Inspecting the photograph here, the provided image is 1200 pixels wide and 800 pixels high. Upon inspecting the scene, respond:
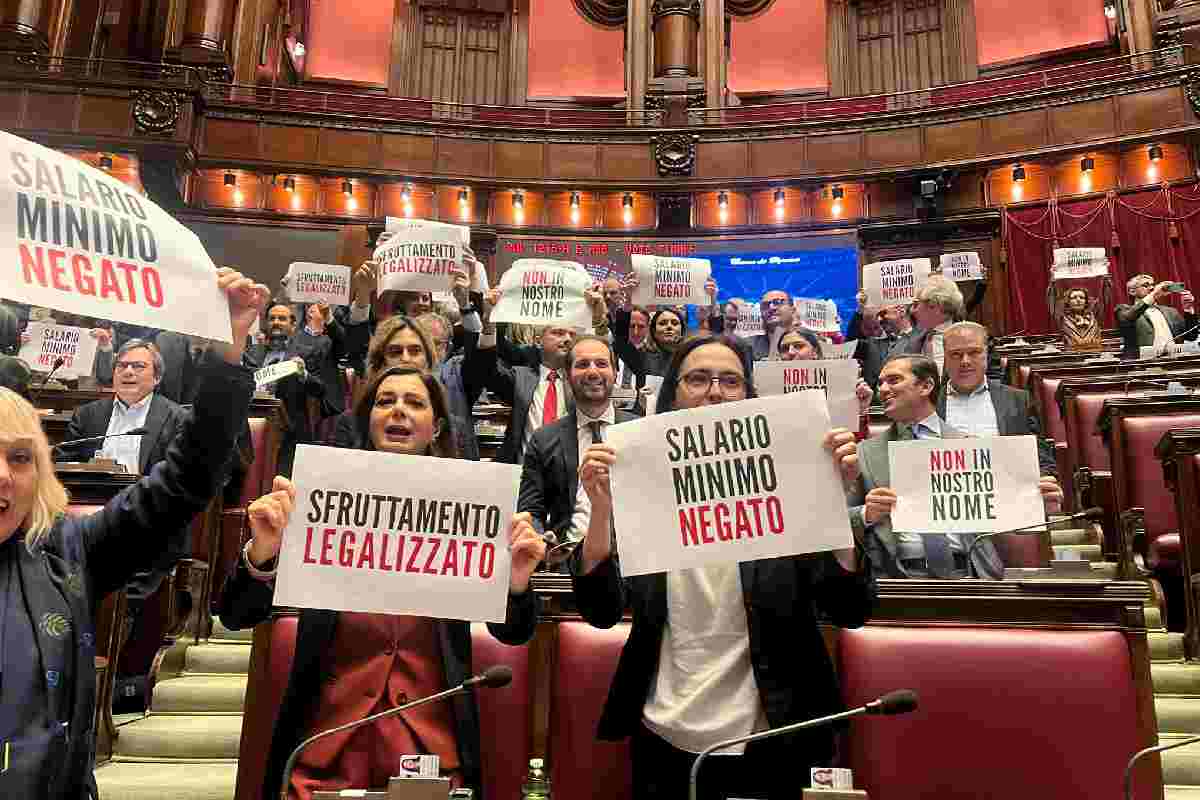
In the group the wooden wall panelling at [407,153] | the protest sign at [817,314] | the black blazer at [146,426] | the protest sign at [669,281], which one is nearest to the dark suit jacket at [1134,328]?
the protest sign at [817,314]

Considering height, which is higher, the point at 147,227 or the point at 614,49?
the point at 614,49

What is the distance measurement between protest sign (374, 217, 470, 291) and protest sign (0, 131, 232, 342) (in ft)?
7.29

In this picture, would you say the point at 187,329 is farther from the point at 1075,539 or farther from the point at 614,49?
the point at 614,49

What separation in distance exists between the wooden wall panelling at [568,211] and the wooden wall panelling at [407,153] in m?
1.46

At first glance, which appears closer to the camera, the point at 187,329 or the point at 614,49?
the point at 187,329

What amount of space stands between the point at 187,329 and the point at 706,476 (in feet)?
3.21

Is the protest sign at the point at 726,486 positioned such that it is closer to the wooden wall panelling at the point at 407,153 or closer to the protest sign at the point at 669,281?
the protest sign at the point at 669,281

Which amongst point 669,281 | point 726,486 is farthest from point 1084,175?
point 726,486

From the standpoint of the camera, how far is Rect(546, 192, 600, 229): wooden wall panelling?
12031 mm

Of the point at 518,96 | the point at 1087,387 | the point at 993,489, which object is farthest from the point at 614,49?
the point at 993,489

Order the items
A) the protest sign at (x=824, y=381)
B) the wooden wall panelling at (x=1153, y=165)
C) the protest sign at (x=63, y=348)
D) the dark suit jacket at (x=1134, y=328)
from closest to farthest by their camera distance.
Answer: the protest sign at (x=824, y=381)
the protest sign at (x=63, y=348)
the dark suit jacket at (x=1134, y=328)
the wooden wall panelling at (x=1153, y=165)

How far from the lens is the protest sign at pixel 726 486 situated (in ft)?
5.98

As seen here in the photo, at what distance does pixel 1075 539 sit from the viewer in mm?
4887

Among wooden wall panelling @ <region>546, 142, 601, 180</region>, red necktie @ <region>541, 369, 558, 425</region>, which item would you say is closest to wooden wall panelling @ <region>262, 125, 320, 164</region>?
wooden wall panelling @ <region>546, 142, 601, 180</region>
